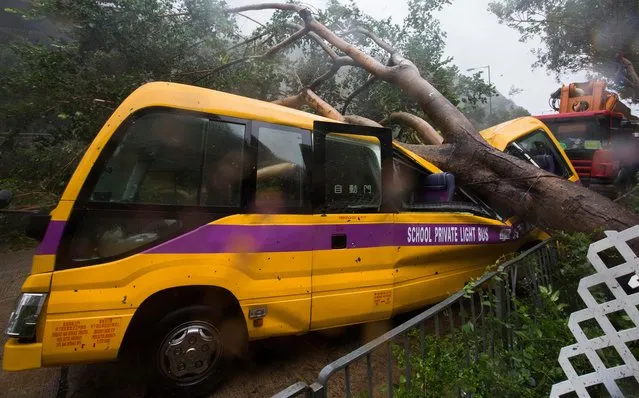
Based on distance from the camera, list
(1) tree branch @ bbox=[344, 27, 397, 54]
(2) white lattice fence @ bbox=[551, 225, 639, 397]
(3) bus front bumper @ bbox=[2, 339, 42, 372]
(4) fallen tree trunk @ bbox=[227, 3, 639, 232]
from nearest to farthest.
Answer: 1. (2) white lattice fence @ bbox=[551, 225, 639, 397]
2. (3) bus front bumper @ bbox=[2, 339, 42, 372]
3. (4) fallen tree trunk @ bbox=[227, 3, 639, 232]
4. (1) tree branch @ bbox=[344, 27, 397, 54]

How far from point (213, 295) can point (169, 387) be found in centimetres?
67

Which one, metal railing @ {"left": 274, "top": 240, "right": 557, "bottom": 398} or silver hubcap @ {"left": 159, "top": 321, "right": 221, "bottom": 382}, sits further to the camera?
silver hubcap @ {"left": 159, "top": 321, "right": 221, "bottom": 382}

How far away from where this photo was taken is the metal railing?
1.51 m

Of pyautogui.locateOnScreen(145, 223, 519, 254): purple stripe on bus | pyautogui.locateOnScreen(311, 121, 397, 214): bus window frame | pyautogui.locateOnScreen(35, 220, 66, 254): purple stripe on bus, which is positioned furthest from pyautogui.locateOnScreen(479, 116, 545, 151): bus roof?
pyautogui.locateOnScreen(35, 220, 66, 254): purple stripe on bus

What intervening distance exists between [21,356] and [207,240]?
1197 millimetres

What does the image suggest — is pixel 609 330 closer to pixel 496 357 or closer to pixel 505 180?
pixel 496 357

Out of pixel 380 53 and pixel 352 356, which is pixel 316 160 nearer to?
pixel 352 356

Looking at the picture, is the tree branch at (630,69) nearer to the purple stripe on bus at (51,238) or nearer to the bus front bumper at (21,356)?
the purple stripe on bus at (51,238)

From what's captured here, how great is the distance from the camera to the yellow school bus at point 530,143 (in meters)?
4.58

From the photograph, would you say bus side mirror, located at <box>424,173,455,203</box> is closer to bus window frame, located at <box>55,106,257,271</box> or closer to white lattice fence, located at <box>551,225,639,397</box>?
white lattice fence, located at <box>551,225,639,397</box>

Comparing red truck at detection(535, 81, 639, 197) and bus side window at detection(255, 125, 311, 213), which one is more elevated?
red truck at detection(535, 81, 639, 197)

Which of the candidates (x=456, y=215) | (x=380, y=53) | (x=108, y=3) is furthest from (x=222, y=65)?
(x=456, y=215)

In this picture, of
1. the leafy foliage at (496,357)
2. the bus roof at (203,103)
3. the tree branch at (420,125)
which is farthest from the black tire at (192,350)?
the tree branch at (420,125)

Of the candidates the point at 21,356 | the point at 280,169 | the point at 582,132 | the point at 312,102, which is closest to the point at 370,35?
the point at 312,102
